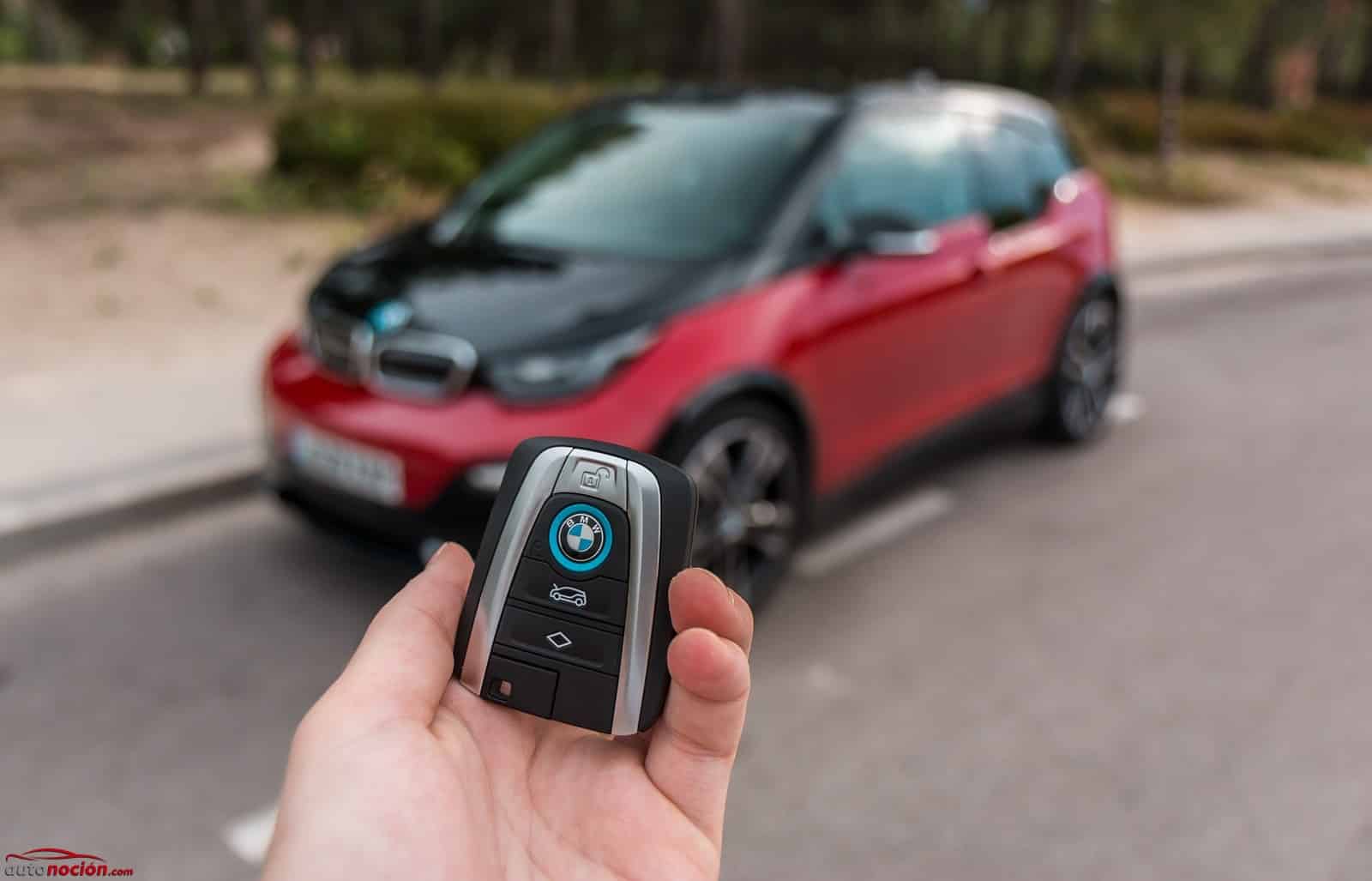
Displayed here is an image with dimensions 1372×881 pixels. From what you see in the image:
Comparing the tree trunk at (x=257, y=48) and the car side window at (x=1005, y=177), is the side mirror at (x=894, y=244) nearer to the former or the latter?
the car side window at (x=1005, y=177)

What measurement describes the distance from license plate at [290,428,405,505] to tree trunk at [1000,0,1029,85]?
39422 mm

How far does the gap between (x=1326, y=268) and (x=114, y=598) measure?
1172 centimetres

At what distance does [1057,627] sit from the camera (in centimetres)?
398

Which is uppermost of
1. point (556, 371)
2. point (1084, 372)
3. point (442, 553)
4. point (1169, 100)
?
point (442, 553)

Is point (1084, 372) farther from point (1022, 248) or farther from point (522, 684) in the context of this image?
point (522, 684)

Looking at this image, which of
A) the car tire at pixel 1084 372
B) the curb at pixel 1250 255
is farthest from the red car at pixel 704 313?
the curb at pixel 1250 255

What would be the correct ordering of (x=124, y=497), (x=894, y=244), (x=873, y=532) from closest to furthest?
(x=894, y=244) < (x=124, y=497) < (x=873, y=532)

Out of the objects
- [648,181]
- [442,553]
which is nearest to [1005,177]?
[648,181]

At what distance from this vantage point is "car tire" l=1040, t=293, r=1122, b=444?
5.57 m

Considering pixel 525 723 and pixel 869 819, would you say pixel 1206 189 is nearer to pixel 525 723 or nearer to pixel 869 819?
pixel 869 819

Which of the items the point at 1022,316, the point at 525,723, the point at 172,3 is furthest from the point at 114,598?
the point at 172,3

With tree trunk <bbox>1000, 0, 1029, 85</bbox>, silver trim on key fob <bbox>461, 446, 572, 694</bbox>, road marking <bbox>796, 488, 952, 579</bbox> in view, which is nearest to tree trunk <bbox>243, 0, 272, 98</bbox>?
road marking <bbox>796, 488, 952, 579</bbox>

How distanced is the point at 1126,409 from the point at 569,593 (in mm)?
5678

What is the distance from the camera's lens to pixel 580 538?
1.47m
